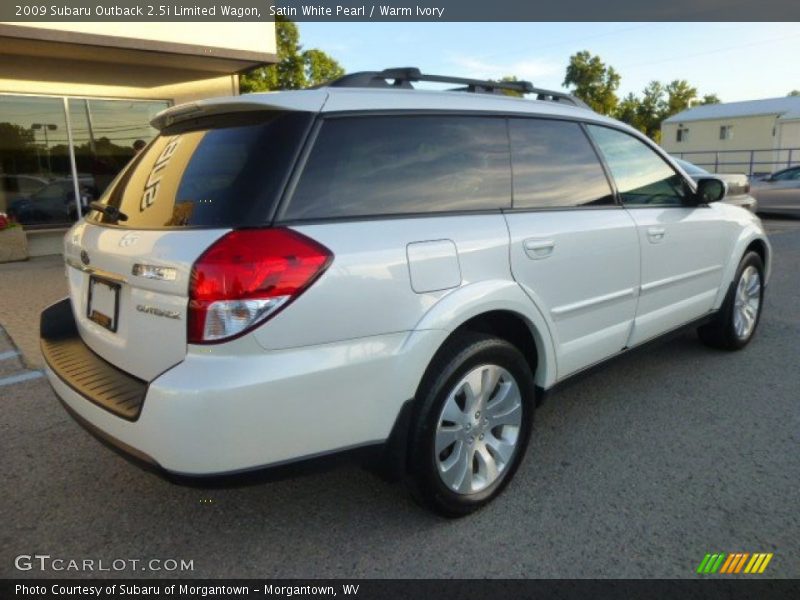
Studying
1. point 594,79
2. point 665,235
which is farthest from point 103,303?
point 594,79

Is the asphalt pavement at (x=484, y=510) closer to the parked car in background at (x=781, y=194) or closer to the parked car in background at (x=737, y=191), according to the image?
the parked car in background at (x=737, y=191)

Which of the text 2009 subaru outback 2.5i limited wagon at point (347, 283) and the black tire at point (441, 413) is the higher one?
the text 2009 subaru outback 2.5i limited wagon at point (347, 283)

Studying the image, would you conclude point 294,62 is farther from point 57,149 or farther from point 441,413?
point 441,413

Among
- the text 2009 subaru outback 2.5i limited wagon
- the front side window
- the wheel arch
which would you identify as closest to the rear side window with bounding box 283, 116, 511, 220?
the text 2009 subaru outback 2.5i limited wagon

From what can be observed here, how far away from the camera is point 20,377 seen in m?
4.25

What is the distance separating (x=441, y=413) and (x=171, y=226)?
48.4 inches

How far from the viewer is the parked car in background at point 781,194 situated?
14.1 meters

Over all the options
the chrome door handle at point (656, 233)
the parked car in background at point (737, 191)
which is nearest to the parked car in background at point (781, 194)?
the parked car in background at point (737, 191)

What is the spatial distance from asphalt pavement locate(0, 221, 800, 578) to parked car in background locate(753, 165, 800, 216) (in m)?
12.8

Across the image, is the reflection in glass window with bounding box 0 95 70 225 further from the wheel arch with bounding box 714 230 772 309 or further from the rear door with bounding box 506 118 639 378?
the wheel arch with bounding box 714 230 772 309

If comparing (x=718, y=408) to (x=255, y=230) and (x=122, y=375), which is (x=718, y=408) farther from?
(x=122, y=375)

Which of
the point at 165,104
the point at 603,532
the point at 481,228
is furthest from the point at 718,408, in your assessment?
the point at 165,104

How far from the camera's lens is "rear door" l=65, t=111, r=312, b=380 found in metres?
2.00

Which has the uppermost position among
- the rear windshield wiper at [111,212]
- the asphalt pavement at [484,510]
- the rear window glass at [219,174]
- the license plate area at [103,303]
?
the rear window glass at [219,174]
